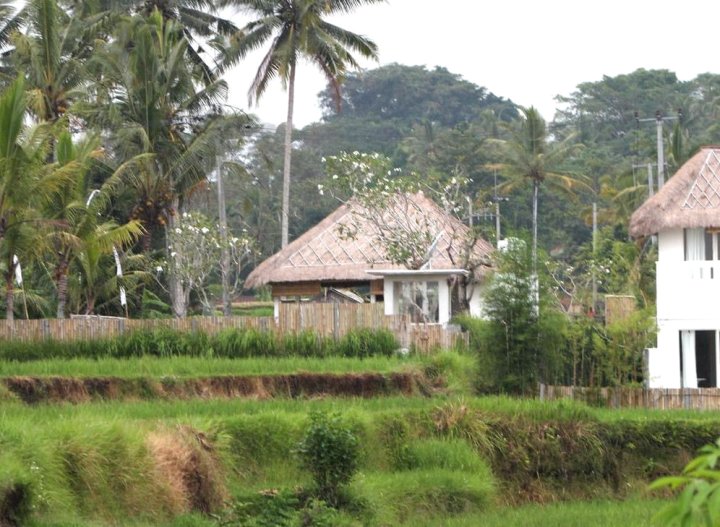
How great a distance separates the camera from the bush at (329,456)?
13.2 metres

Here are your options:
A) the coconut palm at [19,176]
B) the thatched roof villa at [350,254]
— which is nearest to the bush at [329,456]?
the coconut palm at [19,176]

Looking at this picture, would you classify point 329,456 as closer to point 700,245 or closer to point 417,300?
point 700,245

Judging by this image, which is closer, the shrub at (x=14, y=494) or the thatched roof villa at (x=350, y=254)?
the shrub at (x=14, y=494)

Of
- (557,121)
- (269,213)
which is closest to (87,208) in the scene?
(269,213)

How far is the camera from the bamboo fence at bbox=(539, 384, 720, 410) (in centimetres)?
2031

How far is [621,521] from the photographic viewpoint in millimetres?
13781

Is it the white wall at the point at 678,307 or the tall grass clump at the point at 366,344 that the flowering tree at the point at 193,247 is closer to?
the tall grass clump at the point at 366,344

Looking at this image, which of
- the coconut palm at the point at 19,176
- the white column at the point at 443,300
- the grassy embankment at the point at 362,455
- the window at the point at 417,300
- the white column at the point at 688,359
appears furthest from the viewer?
the window at the point at 417,300

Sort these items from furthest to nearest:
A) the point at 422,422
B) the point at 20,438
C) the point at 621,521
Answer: the point at 422,422 → the point at 621,521 → the point at 20,438

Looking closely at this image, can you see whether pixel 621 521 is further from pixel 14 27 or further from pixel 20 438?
pixel 14 27

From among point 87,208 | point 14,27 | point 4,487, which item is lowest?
point 4,487

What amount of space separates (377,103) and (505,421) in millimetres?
68799

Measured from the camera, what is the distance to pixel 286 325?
2447 cm

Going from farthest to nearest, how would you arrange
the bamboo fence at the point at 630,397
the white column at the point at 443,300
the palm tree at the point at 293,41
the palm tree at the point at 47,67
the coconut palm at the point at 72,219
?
the palm tree at the point at 293,41 → the palm tree at the point at 47,67 → the white column at the point at 443,300 → the coconut palm at the point at 72,219 → the bamboo fence at the point at 630,397
